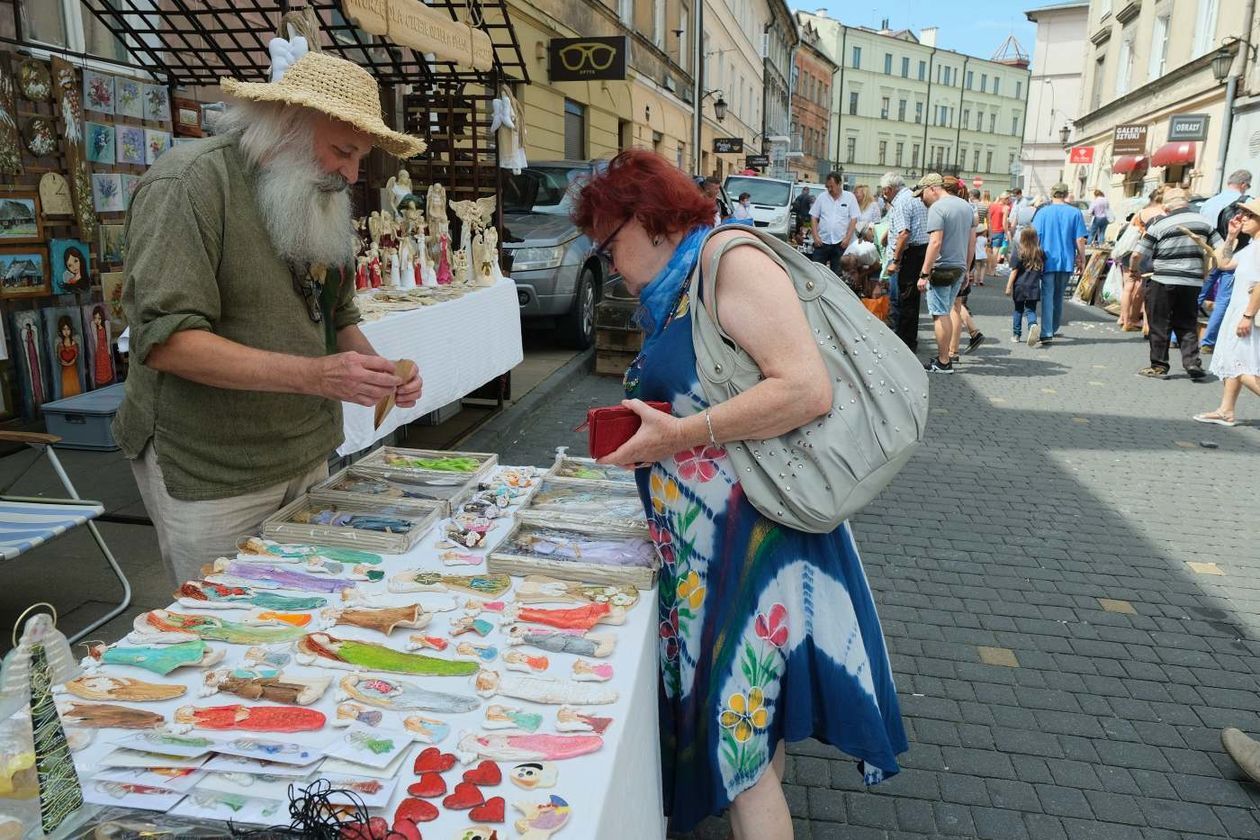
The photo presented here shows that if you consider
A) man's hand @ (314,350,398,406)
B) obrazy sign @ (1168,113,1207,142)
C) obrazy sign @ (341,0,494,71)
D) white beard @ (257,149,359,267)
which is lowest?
man's hand @ (314,350,398,406)

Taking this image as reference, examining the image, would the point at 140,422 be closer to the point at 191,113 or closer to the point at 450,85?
the point at 191,113

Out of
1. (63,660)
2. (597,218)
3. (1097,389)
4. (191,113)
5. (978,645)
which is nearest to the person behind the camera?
(63,660)

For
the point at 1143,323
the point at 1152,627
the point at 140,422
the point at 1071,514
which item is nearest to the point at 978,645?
the point at 1152,627

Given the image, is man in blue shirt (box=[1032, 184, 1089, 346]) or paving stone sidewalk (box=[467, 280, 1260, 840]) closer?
paving stone sidewalk (box=[467, 280, 1260, 840])

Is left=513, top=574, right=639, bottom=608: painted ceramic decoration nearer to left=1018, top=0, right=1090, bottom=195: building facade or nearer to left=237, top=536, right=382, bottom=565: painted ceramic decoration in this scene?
left=237, top=536, right=382, bottom=565: painted ceramic decoration

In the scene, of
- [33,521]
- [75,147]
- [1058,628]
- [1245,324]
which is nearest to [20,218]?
[75,147]

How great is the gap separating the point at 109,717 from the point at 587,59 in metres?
12.4

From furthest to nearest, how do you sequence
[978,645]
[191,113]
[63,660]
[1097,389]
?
[1097,389], [191,113], [978,645], [63,660]

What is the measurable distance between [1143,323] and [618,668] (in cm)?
1254

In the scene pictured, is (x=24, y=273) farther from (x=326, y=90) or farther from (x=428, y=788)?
(x=428, y=788)

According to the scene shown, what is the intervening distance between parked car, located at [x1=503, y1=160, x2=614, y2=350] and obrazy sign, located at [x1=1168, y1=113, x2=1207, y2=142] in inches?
531

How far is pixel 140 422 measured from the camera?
1.87 meters

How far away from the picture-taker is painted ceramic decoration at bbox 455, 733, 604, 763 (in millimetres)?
1190

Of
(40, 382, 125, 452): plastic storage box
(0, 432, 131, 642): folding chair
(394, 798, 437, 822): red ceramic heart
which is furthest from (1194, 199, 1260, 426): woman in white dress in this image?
(40, 382, 125, 452): plastic storage box
